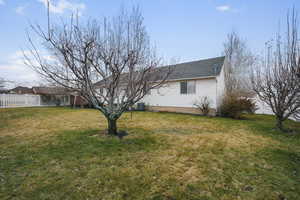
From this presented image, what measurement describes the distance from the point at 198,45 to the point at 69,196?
550 inches

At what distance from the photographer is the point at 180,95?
12.0 metres

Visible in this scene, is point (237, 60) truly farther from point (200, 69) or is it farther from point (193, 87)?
point (193, 87)

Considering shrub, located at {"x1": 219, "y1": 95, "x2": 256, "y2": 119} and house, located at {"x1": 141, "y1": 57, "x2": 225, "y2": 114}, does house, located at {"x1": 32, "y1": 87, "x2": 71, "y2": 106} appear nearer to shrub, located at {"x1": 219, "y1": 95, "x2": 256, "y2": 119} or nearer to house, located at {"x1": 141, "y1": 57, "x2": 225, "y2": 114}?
house, located at {"x1": 141, "y1": 57, "x2": 225, "y2": 114}

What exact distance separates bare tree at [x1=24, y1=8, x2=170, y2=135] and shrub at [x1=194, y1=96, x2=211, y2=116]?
22.4 ft

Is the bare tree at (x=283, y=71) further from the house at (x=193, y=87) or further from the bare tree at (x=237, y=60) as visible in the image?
the bare tree at (x=237, y=60)

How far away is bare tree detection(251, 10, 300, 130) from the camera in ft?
17.4

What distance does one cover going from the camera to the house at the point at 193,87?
406 inches

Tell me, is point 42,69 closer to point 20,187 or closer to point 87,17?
point 87,17

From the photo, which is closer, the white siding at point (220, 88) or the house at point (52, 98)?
the white siding at point (220, 88)

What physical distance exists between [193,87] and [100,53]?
29.1 feet

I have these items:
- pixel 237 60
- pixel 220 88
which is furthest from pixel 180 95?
pixel 237 60

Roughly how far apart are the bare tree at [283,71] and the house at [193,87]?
347 centimetres

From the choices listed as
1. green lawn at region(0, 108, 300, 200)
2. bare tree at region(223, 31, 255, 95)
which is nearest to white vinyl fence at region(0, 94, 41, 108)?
green lawn at region(0, 108, 300, 200)

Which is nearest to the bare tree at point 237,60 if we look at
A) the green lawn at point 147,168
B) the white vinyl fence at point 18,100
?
the green lawn at point 147,168
